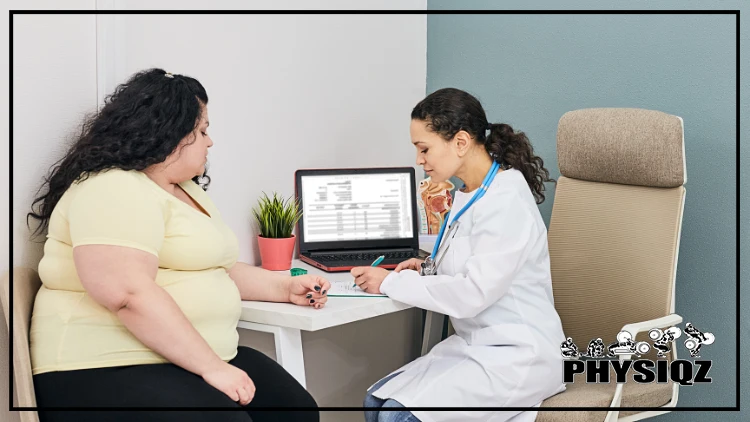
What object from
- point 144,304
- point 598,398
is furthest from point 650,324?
point 144,304

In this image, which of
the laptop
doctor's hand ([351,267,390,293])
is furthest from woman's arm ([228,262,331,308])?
the laptop

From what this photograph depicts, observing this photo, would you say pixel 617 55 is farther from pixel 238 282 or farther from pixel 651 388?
pixel 238 282

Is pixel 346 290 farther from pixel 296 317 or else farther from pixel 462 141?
pixel 462 141

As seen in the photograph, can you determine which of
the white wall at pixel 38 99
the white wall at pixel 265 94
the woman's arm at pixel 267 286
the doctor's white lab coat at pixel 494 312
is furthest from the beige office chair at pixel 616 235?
the white wall at pixel 38 99

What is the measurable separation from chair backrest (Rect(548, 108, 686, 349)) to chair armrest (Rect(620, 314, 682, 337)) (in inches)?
2.2

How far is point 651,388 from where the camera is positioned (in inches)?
68.2

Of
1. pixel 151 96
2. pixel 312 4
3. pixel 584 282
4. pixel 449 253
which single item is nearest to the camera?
pixel 151 96

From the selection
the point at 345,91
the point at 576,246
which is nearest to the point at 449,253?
the point at 576,246

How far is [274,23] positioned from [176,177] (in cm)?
71

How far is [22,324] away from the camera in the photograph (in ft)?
4.58

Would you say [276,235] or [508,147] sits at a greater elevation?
Result: [508,147]

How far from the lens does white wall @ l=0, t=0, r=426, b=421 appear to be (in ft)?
5.03

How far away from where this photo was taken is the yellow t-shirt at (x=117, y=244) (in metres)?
1.33

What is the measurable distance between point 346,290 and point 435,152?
38 cm
